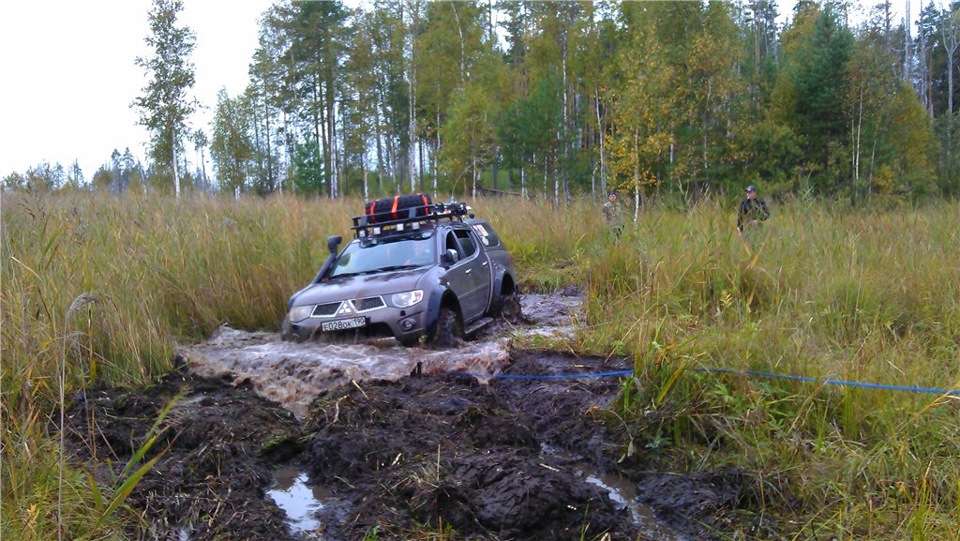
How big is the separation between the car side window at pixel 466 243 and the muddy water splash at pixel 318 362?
1.67m

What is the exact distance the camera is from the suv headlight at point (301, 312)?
28.6 ft

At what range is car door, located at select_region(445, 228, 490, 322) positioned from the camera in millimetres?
9422

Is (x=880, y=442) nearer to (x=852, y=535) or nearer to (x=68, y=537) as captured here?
(x=852, y=535)

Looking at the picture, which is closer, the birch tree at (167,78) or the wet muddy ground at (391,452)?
the wet muddy ground at (391,452)

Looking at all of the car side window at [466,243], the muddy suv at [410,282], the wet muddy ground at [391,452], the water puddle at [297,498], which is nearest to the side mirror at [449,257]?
the muddy suv at [410,282]

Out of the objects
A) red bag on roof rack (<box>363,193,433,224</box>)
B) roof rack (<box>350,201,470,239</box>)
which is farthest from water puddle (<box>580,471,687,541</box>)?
red bag on roof rack (<box>363,193,433,224</box>)

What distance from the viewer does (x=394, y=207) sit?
34.6ft

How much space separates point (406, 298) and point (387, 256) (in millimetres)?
1375

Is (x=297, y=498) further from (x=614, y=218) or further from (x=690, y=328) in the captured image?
(x=614, y=218)

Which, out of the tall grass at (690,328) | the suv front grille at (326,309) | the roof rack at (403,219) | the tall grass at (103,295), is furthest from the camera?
the roof rack at (403,219)

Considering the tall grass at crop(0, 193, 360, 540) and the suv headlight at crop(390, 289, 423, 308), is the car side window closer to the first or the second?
the suv headlight at crop(390, 289, 423, 308)

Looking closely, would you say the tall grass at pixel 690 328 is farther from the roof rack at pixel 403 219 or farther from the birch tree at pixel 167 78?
the birch tree at pixel 167 78

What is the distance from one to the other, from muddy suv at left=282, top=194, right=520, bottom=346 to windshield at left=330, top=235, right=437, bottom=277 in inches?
0.5

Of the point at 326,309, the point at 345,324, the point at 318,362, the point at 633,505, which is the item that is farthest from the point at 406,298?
the point at 633,505
